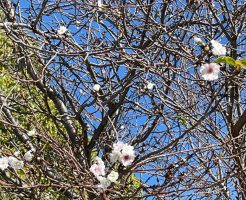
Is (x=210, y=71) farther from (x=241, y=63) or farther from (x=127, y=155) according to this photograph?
(x=127, y=155)

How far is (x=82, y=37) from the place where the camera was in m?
4.60

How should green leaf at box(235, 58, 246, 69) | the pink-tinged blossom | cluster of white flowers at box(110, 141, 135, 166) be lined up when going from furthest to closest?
cluster of white flowers at box(110, 141, 135, 166)
the pink-tinged blossom
green leaf at box(235, 58, 246, 69)

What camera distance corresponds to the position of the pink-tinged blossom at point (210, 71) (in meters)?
2.45

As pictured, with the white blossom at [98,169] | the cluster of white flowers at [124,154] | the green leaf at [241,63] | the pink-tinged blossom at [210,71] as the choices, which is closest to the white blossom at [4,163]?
the white blossom at [98,169]

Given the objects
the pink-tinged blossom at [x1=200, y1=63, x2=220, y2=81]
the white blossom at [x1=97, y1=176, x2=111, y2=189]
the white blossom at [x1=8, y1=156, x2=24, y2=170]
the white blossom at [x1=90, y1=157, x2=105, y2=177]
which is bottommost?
the white blossom at [x1=97, y1=176, x2=111, y2=189]

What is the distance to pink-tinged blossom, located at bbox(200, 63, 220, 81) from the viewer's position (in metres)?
2.45

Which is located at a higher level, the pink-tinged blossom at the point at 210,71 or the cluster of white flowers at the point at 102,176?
the pink-tinged blossom at the point at 210,71

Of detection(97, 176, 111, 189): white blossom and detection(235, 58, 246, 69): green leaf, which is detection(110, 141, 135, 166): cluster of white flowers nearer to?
detection(97, 176, 111, 189): white blossom

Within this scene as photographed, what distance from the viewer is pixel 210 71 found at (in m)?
2.46

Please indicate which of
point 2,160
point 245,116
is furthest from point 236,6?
point 2,160

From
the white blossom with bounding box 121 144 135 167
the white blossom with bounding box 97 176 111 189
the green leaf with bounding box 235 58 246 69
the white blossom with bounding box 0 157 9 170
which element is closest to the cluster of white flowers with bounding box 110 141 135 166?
the white blossom with bounding box 121 144 135 167

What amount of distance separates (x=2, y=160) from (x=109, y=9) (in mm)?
1396

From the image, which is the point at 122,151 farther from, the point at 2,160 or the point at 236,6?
the point at 236,6

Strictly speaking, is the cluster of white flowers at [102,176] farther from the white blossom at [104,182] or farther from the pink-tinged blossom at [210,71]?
the pink-tinged blossom at [210,71]
